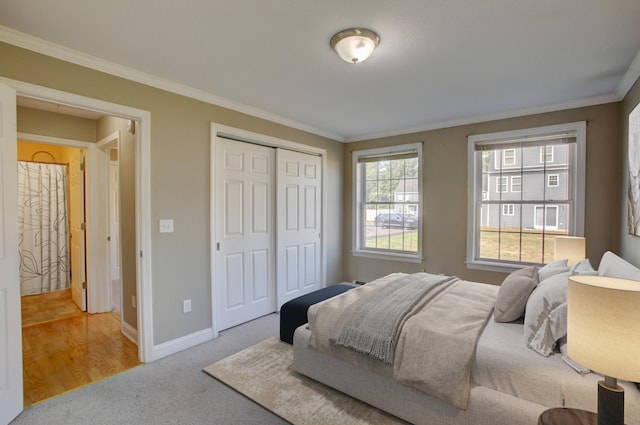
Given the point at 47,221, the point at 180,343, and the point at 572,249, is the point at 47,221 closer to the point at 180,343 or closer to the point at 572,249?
the point at 180,343

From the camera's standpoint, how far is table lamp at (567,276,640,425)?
3.18 feet

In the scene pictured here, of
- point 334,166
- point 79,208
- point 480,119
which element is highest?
point 480,119

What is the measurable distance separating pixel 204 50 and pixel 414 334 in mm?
2396

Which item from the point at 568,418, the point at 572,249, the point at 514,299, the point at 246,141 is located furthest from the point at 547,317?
the point at 246,141

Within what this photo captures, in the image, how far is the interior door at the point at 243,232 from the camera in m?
3.30

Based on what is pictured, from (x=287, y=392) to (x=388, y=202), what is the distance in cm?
311

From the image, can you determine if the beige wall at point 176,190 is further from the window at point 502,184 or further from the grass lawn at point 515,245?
the grass lawn at point 515,245

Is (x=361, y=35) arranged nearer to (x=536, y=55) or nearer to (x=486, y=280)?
(x=536, y=55)

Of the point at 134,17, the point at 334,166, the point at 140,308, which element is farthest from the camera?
the point at 334,166

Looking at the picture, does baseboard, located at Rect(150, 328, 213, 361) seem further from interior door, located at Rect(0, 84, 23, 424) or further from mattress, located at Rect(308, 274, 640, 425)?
mattress, located at Rect(308, 274, 640, 425)

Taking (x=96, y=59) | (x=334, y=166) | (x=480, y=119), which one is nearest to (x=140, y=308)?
(x=96, y=59)

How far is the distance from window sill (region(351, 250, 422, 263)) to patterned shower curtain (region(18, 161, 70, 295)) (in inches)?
179

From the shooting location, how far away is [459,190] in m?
3.89

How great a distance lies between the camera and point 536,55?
2.23 metres
